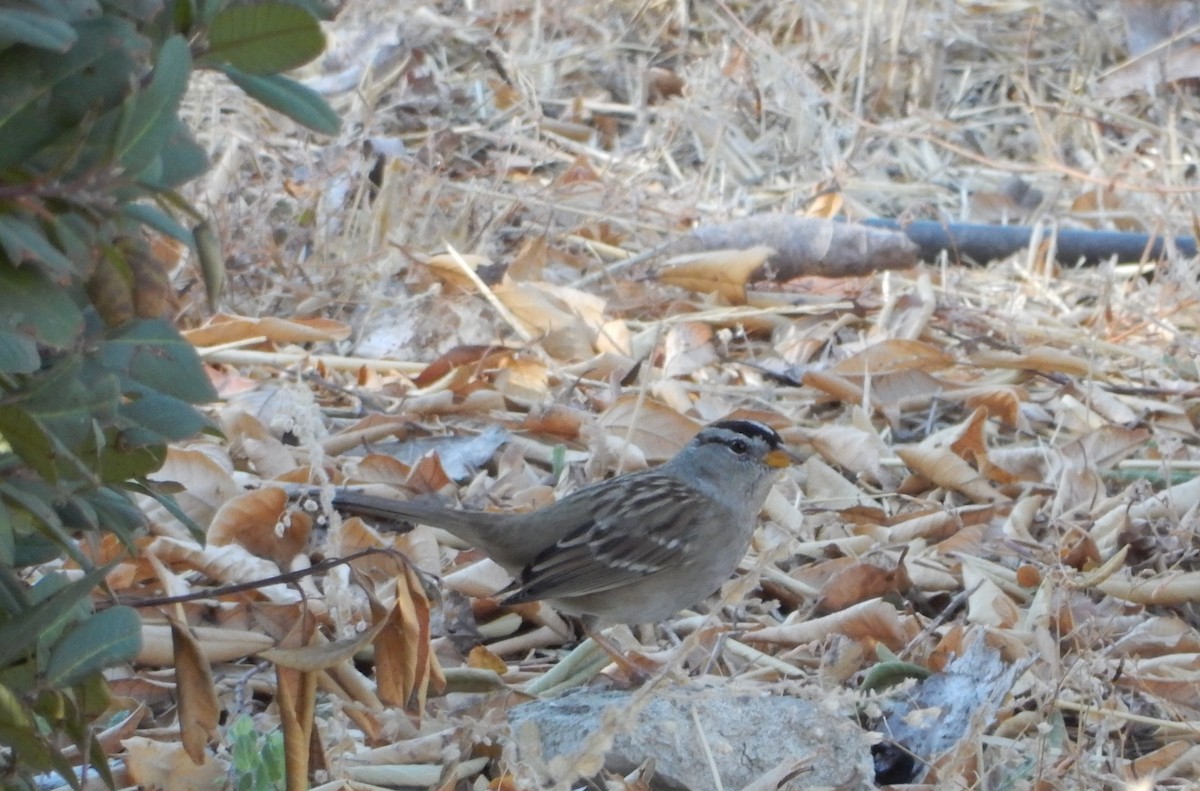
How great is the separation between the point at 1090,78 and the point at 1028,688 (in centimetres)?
479

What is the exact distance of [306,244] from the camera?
17.6 ft

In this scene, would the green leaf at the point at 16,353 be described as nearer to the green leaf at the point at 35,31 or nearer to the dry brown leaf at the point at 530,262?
the green leaf at the point at 35,31

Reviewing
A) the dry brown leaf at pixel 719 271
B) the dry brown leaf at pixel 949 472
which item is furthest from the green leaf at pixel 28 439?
the dry brown leaf at pixel 719 271

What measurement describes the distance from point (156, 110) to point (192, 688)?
830mm

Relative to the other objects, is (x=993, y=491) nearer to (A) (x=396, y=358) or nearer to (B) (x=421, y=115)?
(A) (x=396, y=358)

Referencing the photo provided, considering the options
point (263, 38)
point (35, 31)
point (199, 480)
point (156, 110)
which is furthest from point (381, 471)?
point (35, 31)

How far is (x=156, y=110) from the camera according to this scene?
140 centimetres

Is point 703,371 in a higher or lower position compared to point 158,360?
lower

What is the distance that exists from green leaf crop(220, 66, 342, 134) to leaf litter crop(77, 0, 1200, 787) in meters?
0.59

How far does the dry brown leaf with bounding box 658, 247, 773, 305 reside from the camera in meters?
5.28

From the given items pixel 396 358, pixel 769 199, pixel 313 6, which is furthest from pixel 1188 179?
pixel 313 6

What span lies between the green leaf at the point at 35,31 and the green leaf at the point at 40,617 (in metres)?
0.52

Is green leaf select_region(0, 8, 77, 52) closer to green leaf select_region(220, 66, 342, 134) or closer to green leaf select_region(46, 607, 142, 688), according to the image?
green leaf select_region(220, 66, 342, 134)

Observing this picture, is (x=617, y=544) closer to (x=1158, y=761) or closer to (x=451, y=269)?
(x=1158, y=761)
